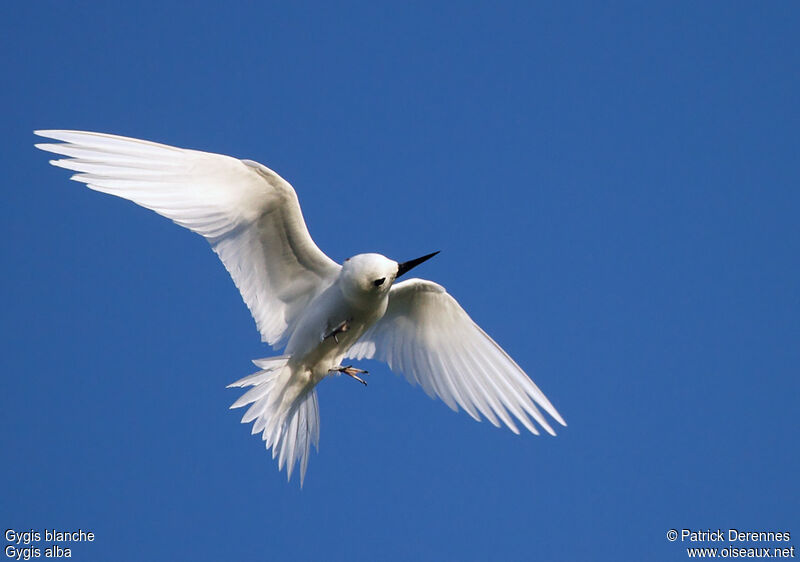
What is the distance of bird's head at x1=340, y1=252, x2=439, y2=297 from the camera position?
430 inches

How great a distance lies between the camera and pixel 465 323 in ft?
41.8

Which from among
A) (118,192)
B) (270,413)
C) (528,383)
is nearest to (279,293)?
(270,413)

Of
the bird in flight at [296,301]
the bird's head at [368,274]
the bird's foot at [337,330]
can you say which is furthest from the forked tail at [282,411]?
the bird's head at [368,274]

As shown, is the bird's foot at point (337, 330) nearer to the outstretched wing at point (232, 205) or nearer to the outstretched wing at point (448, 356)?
the outstretched wing at point (232, 205)

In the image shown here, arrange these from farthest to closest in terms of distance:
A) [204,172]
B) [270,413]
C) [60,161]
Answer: [270,413]
[204,172]
[60,161]

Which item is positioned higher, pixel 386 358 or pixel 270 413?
pixel 386 358

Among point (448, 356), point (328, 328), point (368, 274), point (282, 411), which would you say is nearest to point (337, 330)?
point (328, 328)

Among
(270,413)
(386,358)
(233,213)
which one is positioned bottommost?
(270,413)

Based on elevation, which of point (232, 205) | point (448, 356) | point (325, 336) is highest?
point (232, 205)

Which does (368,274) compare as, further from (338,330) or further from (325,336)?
(325,336)

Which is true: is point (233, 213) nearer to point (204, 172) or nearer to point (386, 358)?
point (204, 172)

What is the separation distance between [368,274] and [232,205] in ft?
5.49

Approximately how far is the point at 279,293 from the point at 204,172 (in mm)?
1773

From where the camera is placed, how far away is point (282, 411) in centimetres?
1177
